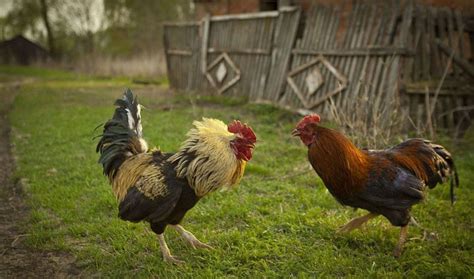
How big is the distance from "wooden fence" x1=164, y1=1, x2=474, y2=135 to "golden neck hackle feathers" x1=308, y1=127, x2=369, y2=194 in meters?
2.25

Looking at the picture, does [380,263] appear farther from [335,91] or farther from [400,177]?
Result: [335,91]

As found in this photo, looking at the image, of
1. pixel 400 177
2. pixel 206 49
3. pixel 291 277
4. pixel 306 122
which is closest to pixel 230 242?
pixel 291 277

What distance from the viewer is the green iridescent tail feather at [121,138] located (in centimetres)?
386

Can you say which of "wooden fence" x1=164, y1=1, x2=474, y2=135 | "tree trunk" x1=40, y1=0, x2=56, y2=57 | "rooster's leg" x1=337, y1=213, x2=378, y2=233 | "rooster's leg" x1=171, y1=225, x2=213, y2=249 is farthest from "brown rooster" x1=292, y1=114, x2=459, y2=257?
"tree trunk" x1=40, y1=0, x2=56, y2=57

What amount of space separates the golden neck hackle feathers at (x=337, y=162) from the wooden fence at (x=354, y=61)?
2.25 m

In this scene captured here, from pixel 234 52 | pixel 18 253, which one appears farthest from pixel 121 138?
pixel 234 52

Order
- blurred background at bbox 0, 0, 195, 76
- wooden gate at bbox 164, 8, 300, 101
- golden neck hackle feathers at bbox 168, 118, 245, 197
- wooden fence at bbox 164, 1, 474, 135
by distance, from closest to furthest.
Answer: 1. golden neck hackle feathers at bbox 168, 118, 245, 197
2. wooden fence at bbox 164, 1, 474, 135
3. wooden gate at bbox 164, 8, 300, 101
4. blurred background at bbox 0, 0, 195, 76

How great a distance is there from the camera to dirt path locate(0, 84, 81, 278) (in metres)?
3.55

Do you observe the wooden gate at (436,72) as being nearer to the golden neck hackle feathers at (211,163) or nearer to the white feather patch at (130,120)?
the golden neck hackle feathers at (211,163)

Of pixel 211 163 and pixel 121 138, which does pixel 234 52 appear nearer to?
pixel 121 138

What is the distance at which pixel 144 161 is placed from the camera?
12.1 feet

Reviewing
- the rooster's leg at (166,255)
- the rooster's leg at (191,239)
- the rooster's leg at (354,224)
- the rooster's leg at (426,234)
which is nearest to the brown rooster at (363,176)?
the rooster's leg at (354,224)

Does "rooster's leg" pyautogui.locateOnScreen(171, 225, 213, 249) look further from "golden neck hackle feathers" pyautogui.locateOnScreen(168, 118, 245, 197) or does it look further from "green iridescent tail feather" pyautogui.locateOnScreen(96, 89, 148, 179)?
"green iridescent tail feather" pyautogui.locateOnScreen(96, 89, 148, 179)

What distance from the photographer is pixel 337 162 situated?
359 cm
